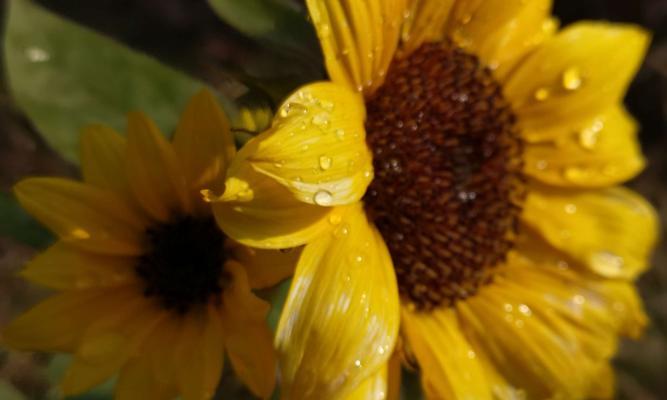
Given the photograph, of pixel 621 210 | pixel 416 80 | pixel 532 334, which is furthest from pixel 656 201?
pixel 416 80

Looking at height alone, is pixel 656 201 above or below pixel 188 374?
below

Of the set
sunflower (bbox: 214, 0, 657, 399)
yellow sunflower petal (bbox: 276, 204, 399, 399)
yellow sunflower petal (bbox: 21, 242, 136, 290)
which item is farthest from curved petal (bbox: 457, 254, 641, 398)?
yellow sunflower petal (bbox: 21, 242, 136, 290)

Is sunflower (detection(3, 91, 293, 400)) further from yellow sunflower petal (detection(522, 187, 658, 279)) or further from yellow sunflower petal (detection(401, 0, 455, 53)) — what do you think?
yellow sunflower petal (detection(522, 187, 658, 279))

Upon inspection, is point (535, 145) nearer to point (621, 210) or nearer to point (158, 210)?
point (621, 210)

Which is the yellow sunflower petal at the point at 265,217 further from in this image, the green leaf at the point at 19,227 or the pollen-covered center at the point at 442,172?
the green leaf at the point at 19,227

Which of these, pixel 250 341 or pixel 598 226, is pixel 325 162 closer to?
pixel 250 341

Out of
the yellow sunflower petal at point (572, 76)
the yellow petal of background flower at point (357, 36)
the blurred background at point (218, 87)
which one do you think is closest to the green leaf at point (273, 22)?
the yellow petal of background flower at point (357, 36)
